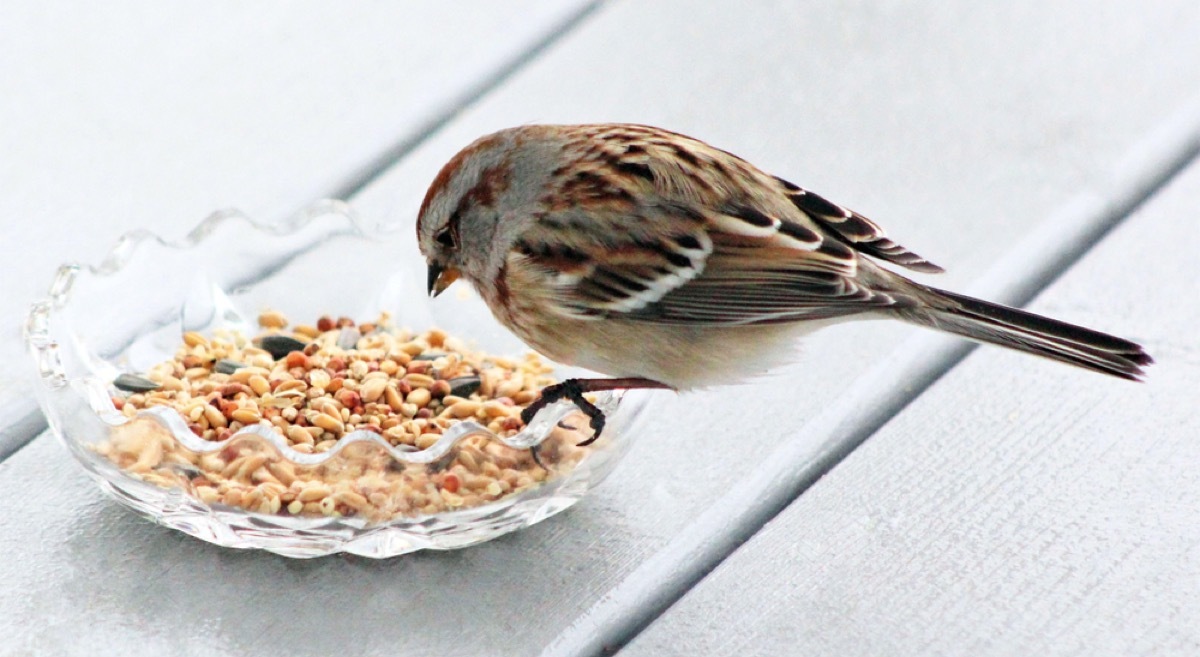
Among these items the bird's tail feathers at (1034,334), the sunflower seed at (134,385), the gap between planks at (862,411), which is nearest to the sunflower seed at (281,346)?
the sunflower seed at (134,385)

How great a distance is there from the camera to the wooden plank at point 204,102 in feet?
10.4

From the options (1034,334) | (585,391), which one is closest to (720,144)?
(585,391)

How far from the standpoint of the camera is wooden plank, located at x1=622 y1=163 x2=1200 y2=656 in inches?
81.7

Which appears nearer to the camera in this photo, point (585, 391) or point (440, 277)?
point (585, 391)

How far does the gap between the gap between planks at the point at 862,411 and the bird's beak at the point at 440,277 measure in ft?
2.08

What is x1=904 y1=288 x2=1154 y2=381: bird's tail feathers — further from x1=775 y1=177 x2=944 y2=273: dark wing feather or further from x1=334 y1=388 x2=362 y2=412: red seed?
x1=334 y1=388 x2=362 y2=412: red seed

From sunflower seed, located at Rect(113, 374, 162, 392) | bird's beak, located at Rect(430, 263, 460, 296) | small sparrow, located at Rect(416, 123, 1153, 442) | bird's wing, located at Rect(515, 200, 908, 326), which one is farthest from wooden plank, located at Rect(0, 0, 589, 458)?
bird's wing, located at Rect(515, 200, 908, 326)

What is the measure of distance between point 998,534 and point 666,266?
0.65m

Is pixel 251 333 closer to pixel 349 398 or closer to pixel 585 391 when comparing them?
pixel 349 398

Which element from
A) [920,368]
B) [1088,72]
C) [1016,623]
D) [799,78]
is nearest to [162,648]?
[1016,623]

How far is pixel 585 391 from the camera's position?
243cm

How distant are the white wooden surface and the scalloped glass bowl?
0.07m

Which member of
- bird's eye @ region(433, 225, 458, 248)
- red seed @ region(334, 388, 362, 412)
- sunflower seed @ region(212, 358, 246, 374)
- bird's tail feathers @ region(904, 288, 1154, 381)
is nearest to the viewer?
bird's tail feathers @ region(904, 288, 1154, 381)

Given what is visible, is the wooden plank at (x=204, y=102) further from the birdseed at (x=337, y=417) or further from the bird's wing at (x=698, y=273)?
the bird's wing at (x=698, y=273)
